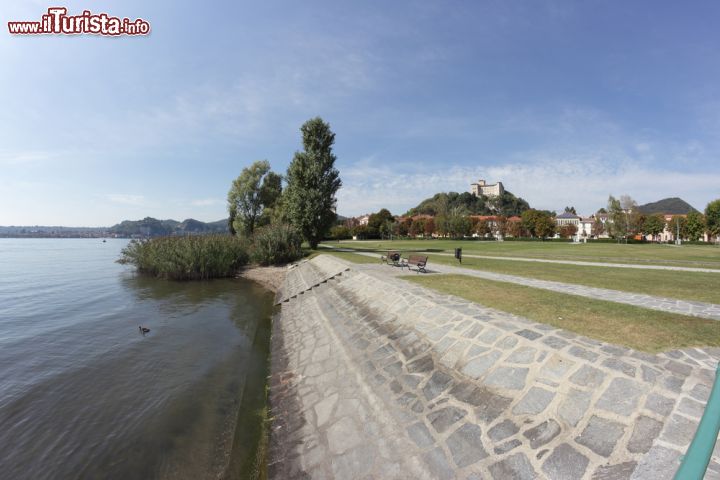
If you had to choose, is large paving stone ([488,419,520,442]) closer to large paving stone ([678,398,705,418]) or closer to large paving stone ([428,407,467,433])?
large paving stone ([428,407,467,433])

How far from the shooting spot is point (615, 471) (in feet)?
11.1

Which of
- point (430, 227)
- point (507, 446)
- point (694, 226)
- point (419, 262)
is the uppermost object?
point (430, 227)

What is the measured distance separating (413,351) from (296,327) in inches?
260

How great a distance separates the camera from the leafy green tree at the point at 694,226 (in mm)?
70312

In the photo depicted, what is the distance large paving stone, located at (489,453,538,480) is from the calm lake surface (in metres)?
4.00

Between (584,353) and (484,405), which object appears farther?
(584,353)

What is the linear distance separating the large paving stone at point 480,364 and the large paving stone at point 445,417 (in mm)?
790

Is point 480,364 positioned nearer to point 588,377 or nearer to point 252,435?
point 588,377

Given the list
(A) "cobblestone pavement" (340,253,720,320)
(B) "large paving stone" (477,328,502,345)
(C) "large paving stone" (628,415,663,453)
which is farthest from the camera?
(A) "cobblestone pavement" (340,253,720,320)

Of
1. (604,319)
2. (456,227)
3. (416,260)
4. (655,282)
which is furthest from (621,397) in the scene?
(456,227)

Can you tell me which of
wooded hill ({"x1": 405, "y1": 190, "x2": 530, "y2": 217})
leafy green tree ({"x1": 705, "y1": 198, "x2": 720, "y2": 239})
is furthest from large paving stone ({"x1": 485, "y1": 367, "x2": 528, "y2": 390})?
wooded hill ({"x1": 405, "y1": 190, "x2": 530, "y2": 217})

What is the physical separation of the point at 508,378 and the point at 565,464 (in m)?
1.51

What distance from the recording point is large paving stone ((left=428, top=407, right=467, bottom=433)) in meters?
4.83

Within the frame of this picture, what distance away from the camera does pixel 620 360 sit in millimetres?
4688
